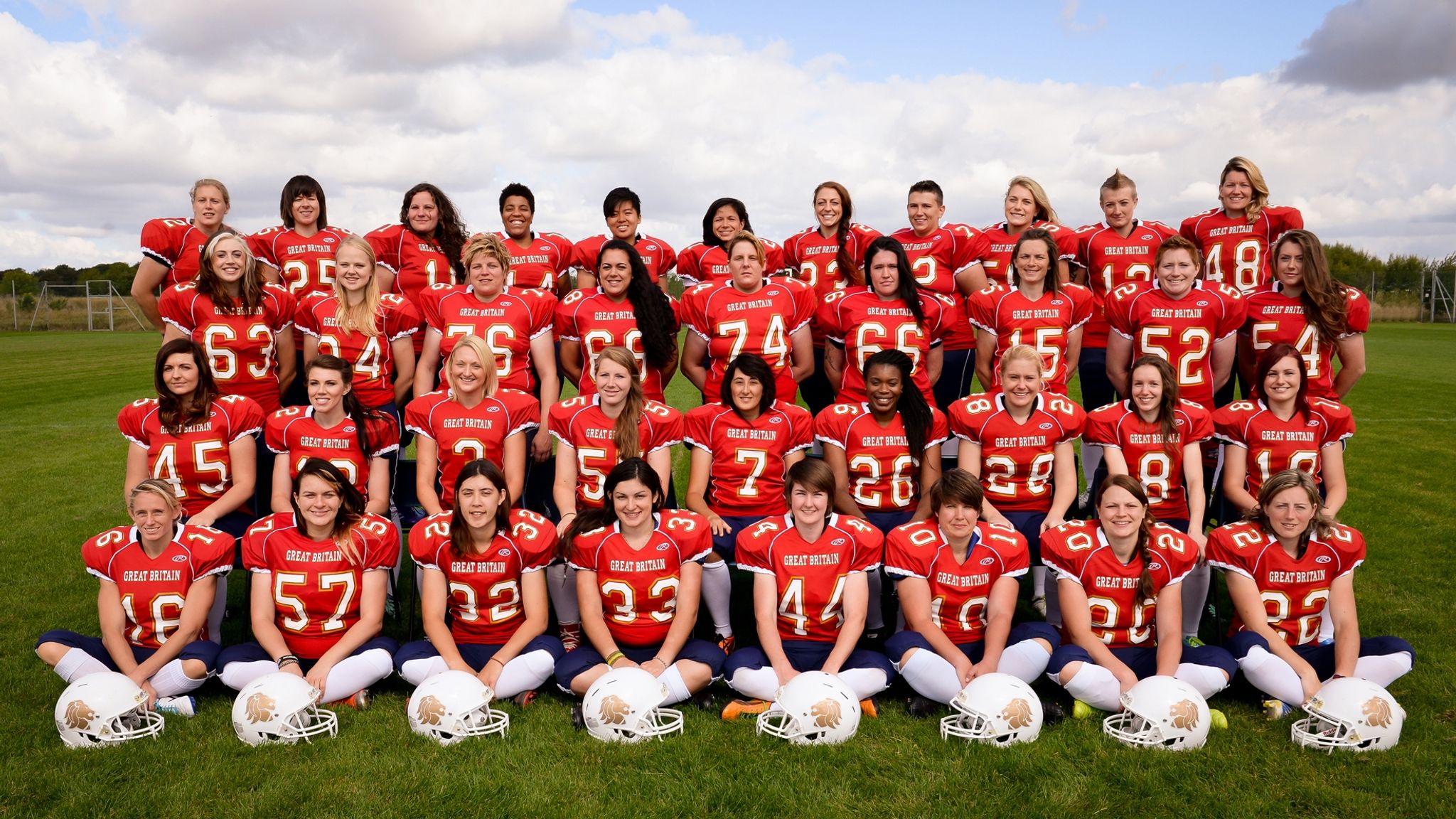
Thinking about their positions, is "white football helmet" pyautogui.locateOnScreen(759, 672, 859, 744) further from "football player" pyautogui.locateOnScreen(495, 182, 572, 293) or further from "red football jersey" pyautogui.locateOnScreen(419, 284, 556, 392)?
"football player" pyautogui.locateOnScreen(495, 182, 572, 293)

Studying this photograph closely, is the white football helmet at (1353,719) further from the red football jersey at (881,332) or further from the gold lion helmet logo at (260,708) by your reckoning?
the gold lion helmet logo at (260,708)

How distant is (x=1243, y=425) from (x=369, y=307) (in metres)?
4.75

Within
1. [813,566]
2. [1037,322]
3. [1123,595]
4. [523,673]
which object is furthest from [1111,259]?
[523,673]

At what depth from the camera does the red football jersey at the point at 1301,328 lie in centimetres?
543

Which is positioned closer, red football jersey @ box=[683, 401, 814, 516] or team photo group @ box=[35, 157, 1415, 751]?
team photo group @ box=[35, 157, 1415, 751]

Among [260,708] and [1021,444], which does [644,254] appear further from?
[260,708]

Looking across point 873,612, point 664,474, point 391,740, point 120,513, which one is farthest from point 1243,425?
point 120,513

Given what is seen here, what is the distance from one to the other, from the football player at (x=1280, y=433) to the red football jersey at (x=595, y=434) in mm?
2875

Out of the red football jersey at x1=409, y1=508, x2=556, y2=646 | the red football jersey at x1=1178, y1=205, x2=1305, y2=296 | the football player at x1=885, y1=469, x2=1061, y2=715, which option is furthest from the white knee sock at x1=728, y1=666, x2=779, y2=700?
the red football jersey at x1=1178, y1=205, x2=1305, y2=296

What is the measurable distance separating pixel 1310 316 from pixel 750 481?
3.20 metres

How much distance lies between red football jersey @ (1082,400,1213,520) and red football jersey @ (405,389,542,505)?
10.1 feet

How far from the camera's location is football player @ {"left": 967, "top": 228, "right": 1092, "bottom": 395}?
552cm

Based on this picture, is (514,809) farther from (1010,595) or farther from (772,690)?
(1010,595)

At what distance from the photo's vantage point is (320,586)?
440 cm
